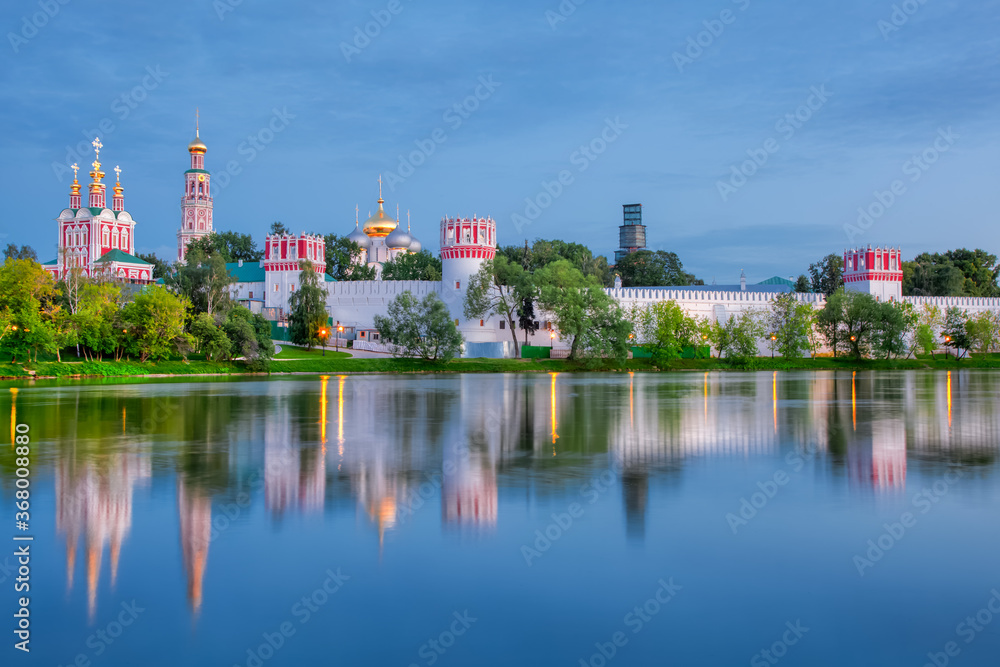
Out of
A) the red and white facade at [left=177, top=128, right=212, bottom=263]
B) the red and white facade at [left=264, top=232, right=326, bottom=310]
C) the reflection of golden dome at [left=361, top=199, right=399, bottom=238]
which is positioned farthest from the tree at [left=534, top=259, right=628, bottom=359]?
the red and white facade at [left=177, top=128, right=212, bottom=263]

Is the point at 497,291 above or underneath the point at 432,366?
above

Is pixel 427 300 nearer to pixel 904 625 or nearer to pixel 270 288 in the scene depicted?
pixel 270 288

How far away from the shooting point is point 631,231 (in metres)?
139

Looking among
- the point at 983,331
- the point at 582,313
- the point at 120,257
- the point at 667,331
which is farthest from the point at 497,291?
the point at 120,257

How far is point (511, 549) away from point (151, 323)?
33762 millimetres

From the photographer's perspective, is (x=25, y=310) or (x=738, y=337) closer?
(x=25, y=310)

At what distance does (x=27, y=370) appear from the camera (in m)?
32.3

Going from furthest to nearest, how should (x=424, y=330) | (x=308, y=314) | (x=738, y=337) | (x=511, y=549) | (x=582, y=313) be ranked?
(x=738, y=337), (x=308, y=314), (x=582, y=313), (x=424, y=330), (x=511, y=549)

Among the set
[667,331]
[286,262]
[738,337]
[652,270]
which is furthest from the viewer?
[652,270]

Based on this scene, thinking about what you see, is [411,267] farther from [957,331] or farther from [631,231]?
[631,231]

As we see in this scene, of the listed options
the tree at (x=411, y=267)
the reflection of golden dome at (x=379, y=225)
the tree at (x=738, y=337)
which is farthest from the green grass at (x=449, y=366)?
the reflection of golden dome at (x=379, y=225)

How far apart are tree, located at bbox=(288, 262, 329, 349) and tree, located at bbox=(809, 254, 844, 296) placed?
41812 mm

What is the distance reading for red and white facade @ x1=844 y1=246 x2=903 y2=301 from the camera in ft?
207

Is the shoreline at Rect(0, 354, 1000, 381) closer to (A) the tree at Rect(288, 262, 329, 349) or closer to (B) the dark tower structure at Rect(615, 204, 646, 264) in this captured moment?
(A) the tree at Rect(288, 262, 329, 349)
